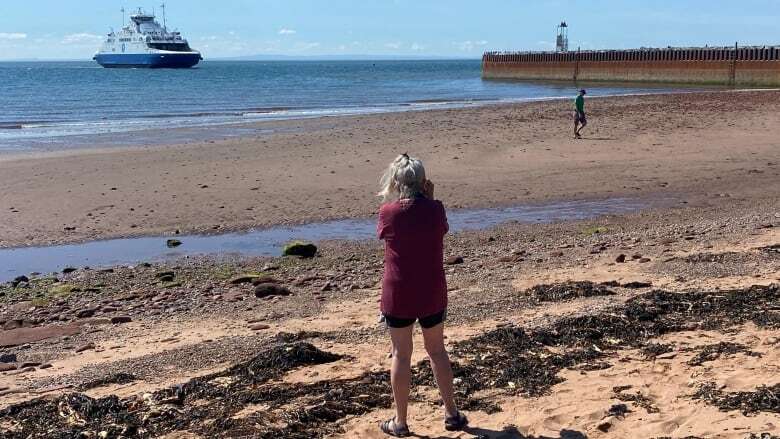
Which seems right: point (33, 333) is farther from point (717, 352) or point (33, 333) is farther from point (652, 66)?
point (652, 66)

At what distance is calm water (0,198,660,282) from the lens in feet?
37.7

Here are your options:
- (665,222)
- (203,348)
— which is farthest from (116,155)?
(203,348)

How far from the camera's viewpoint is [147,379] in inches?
246

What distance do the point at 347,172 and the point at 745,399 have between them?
13.2m

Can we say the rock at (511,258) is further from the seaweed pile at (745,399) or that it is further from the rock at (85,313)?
the seaweed pile at (745,399)

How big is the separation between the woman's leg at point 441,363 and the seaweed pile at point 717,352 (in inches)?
64.9

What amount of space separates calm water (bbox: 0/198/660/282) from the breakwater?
4442cm

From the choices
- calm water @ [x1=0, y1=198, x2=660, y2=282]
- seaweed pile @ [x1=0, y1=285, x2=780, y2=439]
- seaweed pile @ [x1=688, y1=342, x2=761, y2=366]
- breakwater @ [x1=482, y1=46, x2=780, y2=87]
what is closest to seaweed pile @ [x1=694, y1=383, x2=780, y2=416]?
seaweed pile @ [x1=0, y1=285, x2=780, y2=439]

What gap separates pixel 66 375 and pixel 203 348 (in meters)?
0.98

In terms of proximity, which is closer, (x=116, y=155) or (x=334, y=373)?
(x=334, y=373)

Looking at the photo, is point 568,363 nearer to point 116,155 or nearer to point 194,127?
point 116,155

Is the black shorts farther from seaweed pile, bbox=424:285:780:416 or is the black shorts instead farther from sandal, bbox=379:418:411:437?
seaweed pile, bbox=424:285:780:416

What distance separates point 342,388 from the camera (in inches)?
221

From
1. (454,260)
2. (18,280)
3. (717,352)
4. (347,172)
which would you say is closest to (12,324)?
(18,280)
